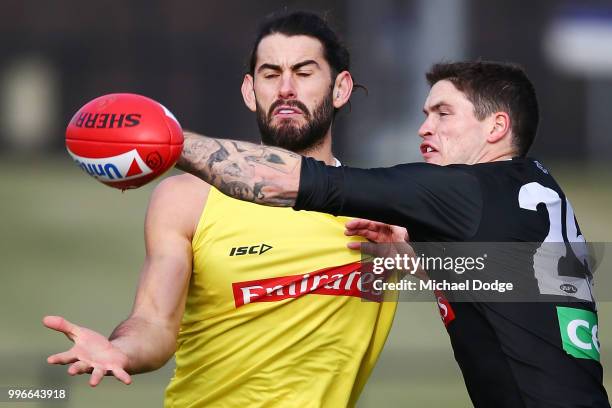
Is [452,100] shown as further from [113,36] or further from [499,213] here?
[113,36]

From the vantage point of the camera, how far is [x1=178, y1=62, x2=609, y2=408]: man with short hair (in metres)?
4.77

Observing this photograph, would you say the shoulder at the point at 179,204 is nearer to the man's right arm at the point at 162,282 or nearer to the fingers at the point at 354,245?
the man's right arm at the point at 162,282

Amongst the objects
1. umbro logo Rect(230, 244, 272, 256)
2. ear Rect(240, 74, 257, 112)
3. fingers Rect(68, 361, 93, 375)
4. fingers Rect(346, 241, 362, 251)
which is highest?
ear Rect(240, 74, 257, 112)

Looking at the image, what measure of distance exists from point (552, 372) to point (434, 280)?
2.61ft

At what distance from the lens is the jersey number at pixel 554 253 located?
16.9ft

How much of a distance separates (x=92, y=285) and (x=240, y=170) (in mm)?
16158

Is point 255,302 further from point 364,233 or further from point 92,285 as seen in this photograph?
point 92,285

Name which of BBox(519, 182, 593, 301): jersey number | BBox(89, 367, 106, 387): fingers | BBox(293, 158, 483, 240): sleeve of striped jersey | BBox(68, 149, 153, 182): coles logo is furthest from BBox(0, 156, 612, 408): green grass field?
BBox(519, 182, 593, 301): jersey number

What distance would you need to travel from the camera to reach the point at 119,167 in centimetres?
455

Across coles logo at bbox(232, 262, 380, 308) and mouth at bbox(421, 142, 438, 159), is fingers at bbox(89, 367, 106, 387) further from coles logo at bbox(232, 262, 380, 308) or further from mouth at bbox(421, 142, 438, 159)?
mouth at bbox(421, 142, 438, 159)

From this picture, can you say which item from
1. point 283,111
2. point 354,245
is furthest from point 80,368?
point 283,111

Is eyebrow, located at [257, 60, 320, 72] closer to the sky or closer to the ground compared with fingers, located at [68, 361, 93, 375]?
closer to the sky

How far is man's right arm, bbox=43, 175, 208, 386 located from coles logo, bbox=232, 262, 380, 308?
298 mm

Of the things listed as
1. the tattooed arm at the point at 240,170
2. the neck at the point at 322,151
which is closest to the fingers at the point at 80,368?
the tattooed arm at the point at 240,170
